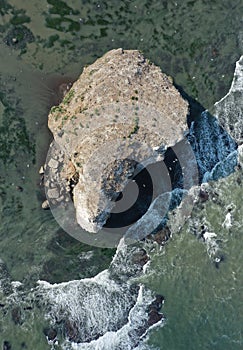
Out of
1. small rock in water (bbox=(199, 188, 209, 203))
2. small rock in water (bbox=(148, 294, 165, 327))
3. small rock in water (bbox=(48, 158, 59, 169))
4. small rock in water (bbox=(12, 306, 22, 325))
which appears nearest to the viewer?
small rock in water (bbox=(48, 158, 59, 169))

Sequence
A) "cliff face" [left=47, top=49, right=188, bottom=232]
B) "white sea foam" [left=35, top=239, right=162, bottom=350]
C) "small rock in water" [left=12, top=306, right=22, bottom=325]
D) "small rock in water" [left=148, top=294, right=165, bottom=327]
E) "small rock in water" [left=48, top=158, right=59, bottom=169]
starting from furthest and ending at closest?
"small rock in water" [left=148, top=294, right=165, bottom=327], "white sea foam" [left=35, top=239, right=162, bottom=350], "small rock in water" [left=12, top=306, right=22, bottom=325], "small rock in water" [left=48, top=158, right=59, bottom=169], "cliff face" [left=47, top=49, right=188, bottom=232]

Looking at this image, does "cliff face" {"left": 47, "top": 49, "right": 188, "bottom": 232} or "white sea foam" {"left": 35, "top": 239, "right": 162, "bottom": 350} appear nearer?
"cliff face" {"left": 47, "top": 49, "right": 188, "bottom": 232}

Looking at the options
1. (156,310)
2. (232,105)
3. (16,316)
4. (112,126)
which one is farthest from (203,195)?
(16,316)

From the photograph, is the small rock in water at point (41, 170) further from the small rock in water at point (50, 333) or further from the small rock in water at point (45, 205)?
the small rock in water at point (50, 333)

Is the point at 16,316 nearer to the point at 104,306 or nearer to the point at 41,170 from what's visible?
the point at 104,306

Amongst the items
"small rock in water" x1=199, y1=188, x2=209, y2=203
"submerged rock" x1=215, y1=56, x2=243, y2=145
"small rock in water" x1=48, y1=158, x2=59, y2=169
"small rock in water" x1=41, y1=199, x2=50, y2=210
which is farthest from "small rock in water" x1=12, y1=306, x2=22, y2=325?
"submerged rock" x1=215, y1=56, x2=243, y2=145

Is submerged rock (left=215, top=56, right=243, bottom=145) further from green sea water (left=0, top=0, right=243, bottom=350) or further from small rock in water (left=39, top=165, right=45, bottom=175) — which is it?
small rock in water (left=39, top=165, right=45, bottom=175)

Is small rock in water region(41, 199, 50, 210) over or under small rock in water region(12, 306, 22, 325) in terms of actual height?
over
